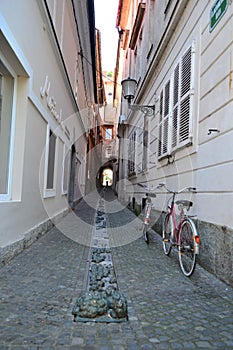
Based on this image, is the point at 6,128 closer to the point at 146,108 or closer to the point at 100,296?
the point at 100,296

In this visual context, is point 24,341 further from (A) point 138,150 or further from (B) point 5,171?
(A) point 138,150

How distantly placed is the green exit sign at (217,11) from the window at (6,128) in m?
2.89

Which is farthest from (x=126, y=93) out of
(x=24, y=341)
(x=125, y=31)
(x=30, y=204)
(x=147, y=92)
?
(x=125, y=31)

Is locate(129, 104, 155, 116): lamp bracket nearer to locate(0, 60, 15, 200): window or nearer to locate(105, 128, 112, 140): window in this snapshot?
locate(0, 60, 15, 200): window

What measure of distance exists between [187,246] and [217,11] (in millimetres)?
3081

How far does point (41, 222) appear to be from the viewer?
6.06 metres

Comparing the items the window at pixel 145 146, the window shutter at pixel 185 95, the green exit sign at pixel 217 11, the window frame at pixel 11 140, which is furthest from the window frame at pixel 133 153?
the green exit sign at pixel 217 11

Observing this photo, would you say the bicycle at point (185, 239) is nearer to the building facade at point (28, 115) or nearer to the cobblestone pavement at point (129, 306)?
the cobblestone pavement at point (129, 306)

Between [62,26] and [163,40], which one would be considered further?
[62,26]

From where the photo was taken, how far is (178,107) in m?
5.48

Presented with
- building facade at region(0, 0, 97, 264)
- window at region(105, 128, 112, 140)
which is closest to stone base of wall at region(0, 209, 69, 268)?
building facade at region(0, 0, 97, 264)

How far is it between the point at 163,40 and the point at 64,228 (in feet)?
16.5

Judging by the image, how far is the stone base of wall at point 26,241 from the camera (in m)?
3.85

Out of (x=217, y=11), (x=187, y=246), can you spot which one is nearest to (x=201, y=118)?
(x=217, y=11)
